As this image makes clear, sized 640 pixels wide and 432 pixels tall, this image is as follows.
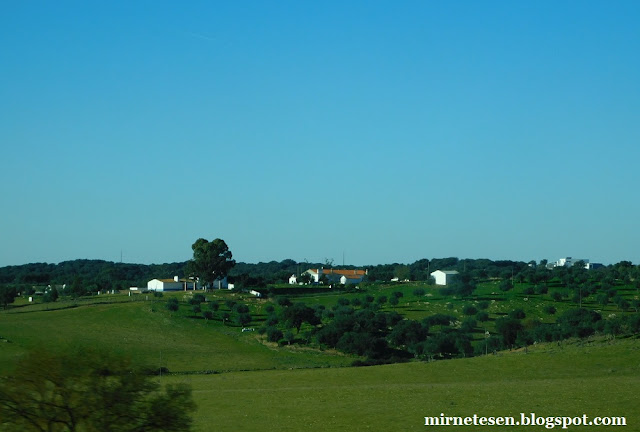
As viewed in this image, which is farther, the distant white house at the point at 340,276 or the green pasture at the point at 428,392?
the distant white house at the point at 340,276

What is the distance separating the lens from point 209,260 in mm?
137125

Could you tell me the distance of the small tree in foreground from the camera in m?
20.8

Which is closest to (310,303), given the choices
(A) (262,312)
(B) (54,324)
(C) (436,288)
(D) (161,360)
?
(A) (262,312)

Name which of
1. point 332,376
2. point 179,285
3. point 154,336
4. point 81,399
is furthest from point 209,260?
point 81,399

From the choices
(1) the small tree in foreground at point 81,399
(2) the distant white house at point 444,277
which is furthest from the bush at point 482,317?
(1) the small tree in foreground at point 81,399

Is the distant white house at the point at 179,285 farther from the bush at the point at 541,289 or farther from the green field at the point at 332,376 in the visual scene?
the bush at the point at 541,289

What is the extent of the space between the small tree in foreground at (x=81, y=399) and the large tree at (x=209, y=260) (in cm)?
11546

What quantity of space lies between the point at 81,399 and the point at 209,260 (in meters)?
117

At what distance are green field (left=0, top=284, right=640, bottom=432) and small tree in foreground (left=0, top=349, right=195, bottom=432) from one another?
1.45m

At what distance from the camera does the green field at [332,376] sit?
34.8 meters

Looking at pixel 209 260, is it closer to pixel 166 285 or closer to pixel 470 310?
pixel 166 285

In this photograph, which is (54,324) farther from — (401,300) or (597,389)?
(597,389)

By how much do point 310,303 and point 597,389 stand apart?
82567mm

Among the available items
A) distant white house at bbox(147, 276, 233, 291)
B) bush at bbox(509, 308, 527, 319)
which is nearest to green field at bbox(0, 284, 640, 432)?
bush at bbox(509, 308, 527, 319)
